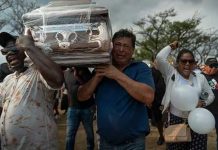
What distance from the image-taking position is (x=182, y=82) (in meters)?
5.27

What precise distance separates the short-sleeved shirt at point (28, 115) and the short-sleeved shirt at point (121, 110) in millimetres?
449

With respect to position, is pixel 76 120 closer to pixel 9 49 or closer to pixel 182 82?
pixel 182 82

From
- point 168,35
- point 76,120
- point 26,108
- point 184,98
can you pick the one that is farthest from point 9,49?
point 168,35

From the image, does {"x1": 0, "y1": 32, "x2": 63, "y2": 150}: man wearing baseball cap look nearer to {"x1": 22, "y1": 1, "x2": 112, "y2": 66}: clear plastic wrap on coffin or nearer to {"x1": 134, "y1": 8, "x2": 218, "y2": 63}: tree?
{"x1": 22, "y1": 1, "x2": 112, "y2": 66}: clear plastic wrap on coffin

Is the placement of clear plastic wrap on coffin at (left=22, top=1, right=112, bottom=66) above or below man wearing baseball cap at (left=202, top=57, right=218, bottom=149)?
above

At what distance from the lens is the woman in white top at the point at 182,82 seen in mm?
5168

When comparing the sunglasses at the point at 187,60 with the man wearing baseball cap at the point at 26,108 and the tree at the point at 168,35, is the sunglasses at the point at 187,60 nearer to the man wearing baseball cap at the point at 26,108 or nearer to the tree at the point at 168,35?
the man wearing baseball cap at the point at 26,108

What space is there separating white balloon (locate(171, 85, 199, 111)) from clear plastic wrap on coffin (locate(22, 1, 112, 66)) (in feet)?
6.04

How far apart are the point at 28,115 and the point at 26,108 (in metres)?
0.06

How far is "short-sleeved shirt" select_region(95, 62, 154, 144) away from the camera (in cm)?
368

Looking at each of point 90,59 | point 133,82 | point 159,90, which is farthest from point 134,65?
point 159,90

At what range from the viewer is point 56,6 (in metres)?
3.53

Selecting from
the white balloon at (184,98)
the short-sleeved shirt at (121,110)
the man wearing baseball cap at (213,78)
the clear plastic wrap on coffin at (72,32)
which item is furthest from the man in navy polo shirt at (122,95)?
the man wearing baseball cap at (213,78)

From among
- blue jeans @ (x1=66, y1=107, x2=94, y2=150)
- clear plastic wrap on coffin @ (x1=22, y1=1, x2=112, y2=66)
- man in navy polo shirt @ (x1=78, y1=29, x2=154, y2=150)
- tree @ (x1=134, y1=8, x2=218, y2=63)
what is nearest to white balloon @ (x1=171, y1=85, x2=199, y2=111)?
man in navy polo shirt @ (x1=78, y1=29, x2=154, y2=150)
